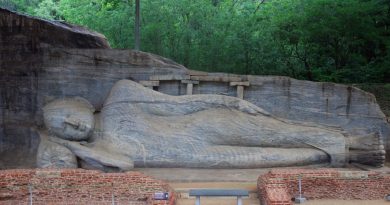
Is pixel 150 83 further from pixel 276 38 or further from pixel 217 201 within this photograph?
pixel 276 38

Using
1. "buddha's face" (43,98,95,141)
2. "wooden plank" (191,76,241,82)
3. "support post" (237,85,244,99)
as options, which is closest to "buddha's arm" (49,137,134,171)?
"buddha's face" (43,98,95,141)

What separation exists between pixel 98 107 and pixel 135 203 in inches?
118

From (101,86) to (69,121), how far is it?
1.24 meters

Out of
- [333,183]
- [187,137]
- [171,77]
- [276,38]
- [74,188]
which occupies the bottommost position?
[74,188]

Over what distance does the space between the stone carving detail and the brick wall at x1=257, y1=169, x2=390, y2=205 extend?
90cm

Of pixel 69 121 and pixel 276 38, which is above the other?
pixel 276 38

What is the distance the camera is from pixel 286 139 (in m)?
9.38

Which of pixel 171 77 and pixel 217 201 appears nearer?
pixel 217 201

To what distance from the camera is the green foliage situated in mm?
14805

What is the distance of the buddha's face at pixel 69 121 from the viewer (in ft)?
30.6

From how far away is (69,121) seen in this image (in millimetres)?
9289

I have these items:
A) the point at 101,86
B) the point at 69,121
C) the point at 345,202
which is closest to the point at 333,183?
the point at 345,202

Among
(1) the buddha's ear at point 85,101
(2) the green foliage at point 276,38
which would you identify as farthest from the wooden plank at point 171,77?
(2) the green foliage at point 276,38

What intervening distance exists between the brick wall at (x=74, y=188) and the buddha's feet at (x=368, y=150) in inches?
144
